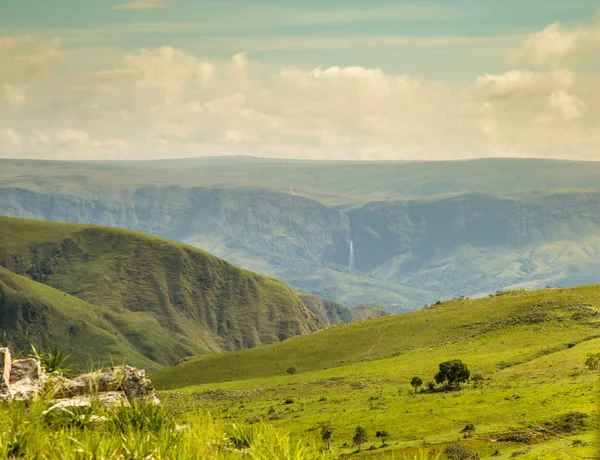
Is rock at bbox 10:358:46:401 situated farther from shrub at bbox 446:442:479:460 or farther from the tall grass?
shrub at bbox 446:442:479:460

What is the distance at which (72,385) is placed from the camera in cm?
2723

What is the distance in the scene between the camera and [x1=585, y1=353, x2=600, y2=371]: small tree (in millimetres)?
119494

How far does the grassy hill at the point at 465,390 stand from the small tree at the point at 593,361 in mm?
1430

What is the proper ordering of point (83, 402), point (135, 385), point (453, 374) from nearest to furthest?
point (83, 402), point (135, 385), point (453, 374)

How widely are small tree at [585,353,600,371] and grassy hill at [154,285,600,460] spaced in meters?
1.43

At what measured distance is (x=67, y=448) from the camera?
21.7 metres

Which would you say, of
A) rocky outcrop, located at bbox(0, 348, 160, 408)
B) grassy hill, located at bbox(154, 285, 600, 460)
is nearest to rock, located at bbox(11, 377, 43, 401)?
rocky outcrop, located at bbox(0, 348, 160, 408)

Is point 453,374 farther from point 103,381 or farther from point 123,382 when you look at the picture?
point 103,381

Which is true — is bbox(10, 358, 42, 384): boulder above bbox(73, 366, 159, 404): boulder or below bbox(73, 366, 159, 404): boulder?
above

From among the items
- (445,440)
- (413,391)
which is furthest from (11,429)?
(413,391)

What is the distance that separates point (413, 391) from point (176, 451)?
11132 cm

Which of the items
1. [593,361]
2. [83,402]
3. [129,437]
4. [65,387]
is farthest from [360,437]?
[129,437]

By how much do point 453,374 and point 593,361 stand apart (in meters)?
21.2

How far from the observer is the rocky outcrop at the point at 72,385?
25688 mm
